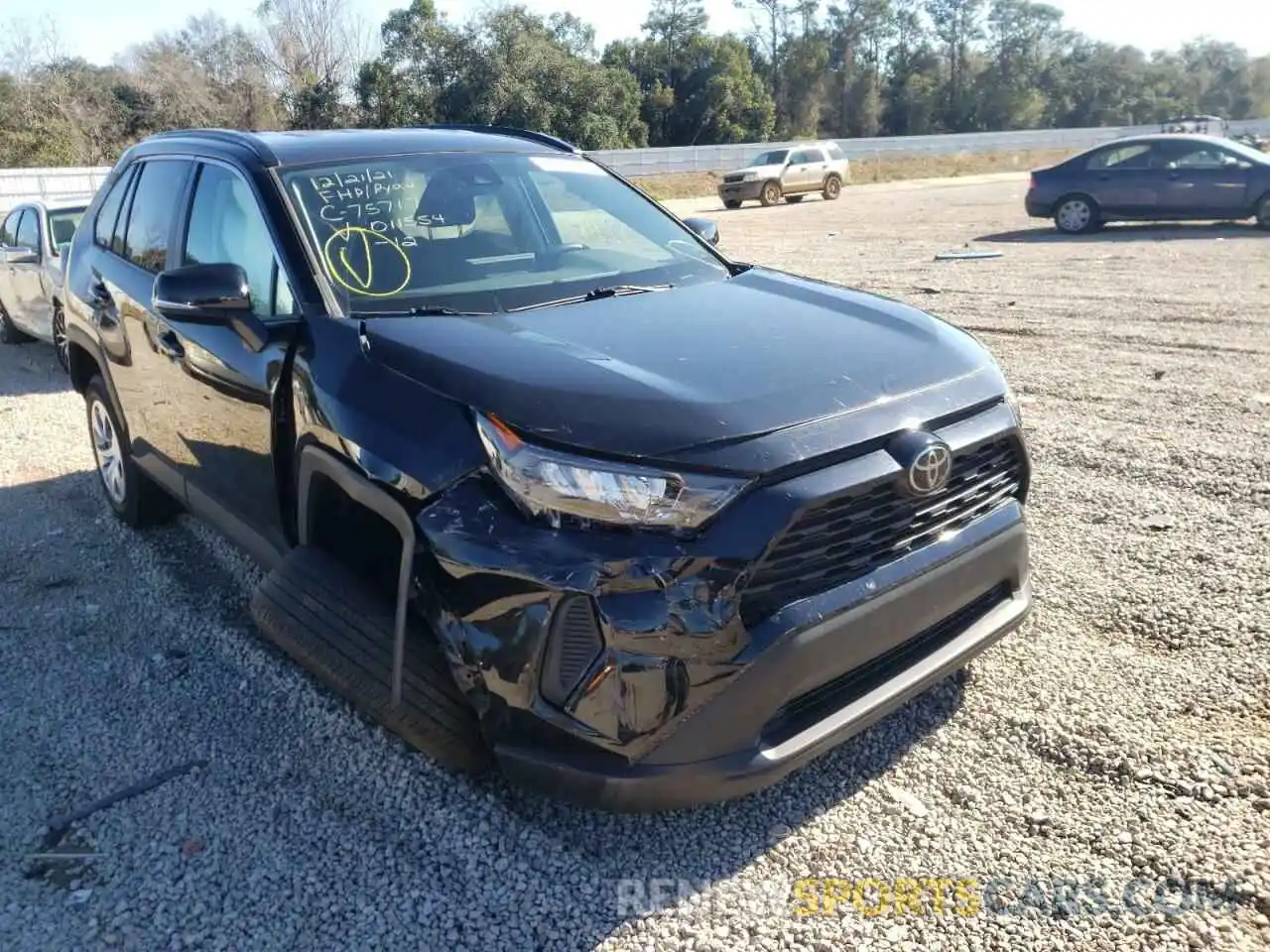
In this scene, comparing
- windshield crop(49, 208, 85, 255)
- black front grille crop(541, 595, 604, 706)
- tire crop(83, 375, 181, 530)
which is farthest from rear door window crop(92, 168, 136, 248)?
windshield crop(49, 208, 85, 255)

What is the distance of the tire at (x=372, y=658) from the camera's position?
2.66 m

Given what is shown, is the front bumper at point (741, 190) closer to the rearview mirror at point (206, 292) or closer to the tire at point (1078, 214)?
the tire at point (1078, 214)

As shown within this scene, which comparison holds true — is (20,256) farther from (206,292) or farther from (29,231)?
(206,292)

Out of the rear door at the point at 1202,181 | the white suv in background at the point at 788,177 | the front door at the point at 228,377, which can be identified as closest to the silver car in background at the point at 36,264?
the front door at the point at 228,377

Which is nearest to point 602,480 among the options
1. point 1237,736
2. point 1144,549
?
point 1237,736

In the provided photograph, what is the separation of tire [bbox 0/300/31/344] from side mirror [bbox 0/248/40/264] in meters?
1.79

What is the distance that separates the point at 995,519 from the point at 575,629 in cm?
135

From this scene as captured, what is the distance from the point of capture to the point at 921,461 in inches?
102

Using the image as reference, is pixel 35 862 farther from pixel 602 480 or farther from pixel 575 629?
pixel 602 480

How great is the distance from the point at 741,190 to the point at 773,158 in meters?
1.75

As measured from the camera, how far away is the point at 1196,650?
11.7 feet

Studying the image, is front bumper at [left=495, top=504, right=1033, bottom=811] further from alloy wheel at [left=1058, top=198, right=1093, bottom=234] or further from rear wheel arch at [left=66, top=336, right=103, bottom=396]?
alloy wheel at [left=1058, top=198, right=1093, bottom=234]

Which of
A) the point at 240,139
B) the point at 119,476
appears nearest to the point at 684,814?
the point at 240,139

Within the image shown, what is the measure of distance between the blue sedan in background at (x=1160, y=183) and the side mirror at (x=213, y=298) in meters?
16.1
